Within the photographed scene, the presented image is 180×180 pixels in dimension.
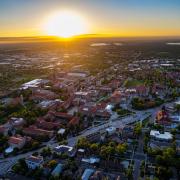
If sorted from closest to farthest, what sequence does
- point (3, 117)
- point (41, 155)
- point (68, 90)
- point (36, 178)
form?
1. point (36, 178)
2. point (41, 155)
3. point (3, 117)
4. point (68, 90)

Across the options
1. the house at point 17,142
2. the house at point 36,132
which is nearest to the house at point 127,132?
the house at point 36,132

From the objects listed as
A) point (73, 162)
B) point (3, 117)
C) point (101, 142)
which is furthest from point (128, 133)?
point (3, 117)

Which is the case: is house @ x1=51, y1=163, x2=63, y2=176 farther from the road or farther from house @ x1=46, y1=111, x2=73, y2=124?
house @ x1=46, y1=111, x2=73, y2=124

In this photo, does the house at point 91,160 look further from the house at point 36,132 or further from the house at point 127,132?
the house at point 36,132

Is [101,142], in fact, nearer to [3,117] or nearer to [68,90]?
[3,117]

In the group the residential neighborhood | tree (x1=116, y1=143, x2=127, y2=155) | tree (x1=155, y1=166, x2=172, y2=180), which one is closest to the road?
the residential neighborhood

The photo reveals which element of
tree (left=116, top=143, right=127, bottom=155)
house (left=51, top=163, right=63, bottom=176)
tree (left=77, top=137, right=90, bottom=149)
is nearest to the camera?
house (left=51, top=163, right=63, bottom=176)
